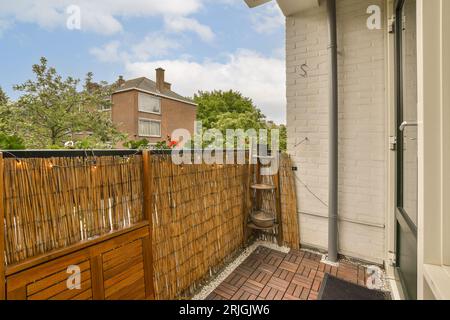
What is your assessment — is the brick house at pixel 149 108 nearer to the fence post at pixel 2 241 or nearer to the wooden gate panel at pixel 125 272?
the wooden gate panel at pixel 125 272

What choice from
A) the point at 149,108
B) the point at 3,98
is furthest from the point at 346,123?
the point at 149,108

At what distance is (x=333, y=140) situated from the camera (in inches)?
101

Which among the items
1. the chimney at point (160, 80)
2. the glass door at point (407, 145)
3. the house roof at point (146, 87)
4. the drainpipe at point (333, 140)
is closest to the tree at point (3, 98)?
the house roof at point (146, 87)

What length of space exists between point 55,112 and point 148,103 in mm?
7788

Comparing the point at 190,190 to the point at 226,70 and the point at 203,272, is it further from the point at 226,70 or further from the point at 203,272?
the point at 226,70

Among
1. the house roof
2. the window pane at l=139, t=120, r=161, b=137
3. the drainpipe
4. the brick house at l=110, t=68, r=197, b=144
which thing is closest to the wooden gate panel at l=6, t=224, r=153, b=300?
the drainpipe

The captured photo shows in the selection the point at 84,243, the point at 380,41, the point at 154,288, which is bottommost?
the point at 154,288

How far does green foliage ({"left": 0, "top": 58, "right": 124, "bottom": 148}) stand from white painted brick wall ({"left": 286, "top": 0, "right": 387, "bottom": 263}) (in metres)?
8.34

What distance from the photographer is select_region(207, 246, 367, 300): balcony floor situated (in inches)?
81.1

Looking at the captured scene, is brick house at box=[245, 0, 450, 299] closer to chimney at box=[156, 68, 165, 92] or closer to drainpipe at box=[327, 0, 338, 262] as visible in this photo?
drainpipe at box=[327, 0, 338, 262]

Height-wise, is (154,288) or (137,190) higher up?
(137,190)

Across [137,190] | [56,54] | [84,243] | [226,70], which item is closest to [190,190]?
[137,190]
